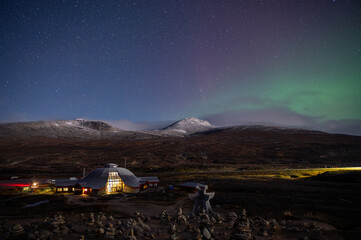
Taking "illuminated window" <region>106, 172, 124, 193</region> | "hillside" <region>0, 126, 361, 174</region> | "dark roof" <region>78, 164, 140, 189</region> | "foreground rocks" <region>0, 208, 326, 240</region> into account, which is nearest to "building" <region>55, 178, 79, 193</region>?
"dark roof" <region>78, 164, 140, 189</region>

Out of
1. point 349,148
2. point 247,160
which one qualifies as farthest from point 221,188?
point 349,148

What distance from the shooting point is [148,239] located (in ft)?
51.1

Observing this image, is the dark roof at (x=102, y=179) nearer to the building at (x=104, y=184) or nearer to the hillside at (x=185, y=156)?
the building at (x=104, y=184)

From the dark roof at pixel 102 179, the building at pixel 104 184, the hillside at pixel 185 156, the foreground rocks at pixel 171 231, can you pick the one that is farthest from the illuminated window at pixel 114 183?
the hillside at pixel 185 156

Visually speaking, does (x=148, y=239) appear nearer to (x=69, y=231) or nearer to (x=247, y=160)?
(x=69, y=231)

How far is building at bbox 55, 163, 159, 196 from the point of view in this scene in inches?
1777

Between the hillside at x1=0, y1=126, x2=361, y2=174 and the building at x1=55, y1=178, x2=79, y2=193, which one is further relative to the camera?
→ the hillside at x1=0, y1=126, x2=361, y2=174

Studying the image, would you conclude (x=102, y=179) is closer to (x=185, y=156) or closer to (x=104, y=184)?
(x=104, y=184)

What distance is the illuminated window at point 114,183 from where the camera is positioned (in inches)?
1821

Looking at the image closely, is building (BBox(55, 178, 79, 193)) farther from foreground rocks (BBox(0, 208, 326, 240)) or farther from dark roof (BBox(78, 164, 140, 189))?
foreground rocks (BBox(0, 208, 326, 240))

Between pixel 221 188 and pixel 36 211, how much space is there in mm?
30679

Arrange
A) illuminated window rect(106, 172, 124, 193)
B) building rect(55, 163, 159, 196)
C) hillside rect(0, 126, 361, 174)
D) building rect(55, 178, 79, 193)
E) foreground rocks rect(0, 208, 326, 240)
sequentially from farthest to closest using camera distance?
hillside rect(0, 126, 361, 174) < building rect(55, 178, 79, 193) < illuminated window rect(106, 172, 124, 193) < building rect(55, 163, 159, 196) < foreground rocks rect(0, 208, 326, 240)

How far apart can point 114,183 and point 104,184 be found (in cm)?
217

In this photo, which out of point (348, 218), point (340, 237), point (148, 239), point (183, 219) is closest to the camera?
point (148, 239)
